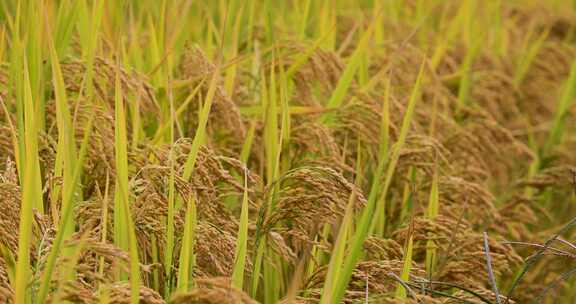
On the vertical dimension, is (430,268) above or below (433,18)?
below

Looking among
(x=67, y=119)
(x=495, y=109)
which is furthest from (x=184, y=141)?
(x=495, y=109)

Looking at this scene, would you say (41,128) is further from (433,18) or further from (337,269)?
(433,18)

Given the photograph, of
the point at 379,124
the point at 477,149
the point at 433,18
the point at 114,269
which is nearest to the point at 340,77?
the point at 379,124

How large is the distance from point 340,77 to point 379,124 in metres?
0.22

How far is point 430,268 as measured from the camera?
2.00 metres

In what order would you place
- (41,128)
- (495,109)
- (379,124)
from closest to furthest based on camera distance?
(41,128) < (379,124) < (495,109)

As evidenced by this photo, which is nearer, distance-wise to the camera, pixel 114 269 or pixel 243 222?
pixel 114 269

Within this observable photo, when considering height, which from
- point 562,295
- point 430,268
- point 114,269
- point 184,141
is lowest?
point 562,295

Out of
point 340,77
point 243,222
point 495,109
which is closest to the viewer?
point 243,222

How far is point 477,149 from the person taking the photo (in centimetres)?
268

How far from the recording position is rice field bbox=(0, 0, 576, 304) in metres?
1.48

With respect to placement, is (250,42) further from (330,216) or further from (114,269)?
(114,269)

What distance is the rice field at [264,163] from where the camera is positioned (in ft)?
4.87

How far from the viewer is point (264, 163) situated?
227 cm
